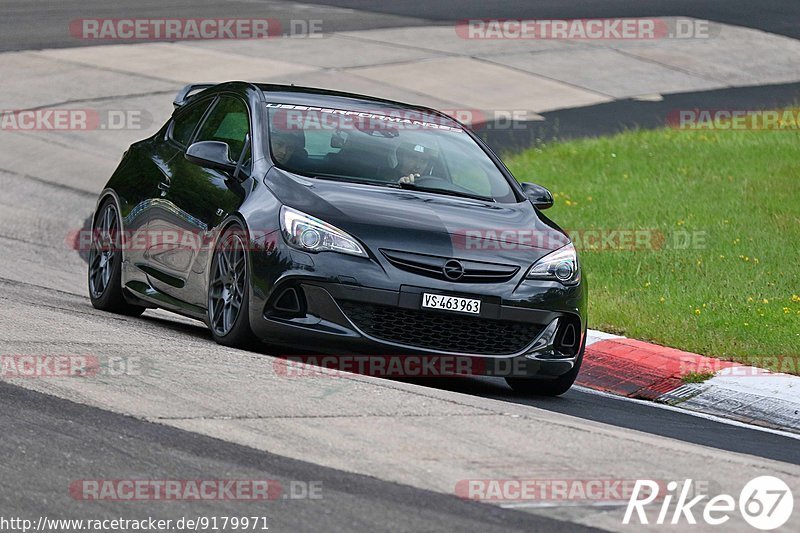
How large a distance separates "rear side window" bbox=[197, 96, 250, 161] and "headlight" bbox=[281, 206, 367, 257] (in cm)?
117

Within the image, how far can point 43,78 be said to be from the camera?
22.4 meters

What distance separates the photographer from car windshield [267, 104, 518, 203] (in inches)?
372

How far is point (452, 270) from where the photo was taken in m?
8.55

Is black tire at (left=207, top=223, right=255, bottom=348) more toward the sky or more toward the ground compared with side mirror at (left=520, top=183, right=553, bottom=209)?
more toward the ground

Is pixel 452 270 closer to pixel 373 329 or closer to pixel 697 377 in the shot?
pixel 373 329

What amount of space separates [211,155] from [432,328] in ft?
6.07

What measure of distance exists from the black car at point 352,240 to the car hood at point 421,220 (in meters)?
0.01

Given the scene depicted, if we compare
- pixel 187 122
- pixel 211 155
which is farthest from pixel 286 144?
pixel 187 122

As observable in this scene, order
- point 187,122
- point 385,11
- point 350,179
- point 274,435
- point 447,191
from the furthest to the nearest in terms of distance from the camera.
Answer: point 385,11, point 187,122, point 447,191, point 350,179, point 274,435

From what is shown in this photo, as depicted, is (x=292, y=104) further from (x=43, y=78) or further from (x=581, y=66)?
(x=581, y=66)

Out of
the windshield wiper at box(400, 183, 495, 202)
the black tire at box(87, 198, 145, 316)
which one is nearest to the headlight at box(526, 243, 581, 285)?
the windshield wiper at box(400, 183, 495, 202)

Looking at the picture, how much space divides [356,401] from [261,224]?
1.62 metres

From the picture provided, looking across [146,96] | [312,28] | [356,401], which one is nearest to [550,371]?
[356,401]

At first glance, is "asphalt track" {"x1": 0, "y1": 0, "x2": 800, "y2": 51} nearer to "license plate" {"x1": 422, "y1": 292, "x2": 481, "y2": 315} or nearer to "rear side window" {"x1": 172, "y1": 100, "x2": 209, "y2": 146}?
"rear side window" {"x1": 172, "y1": 100, "x2": 209, "y2": 146}
